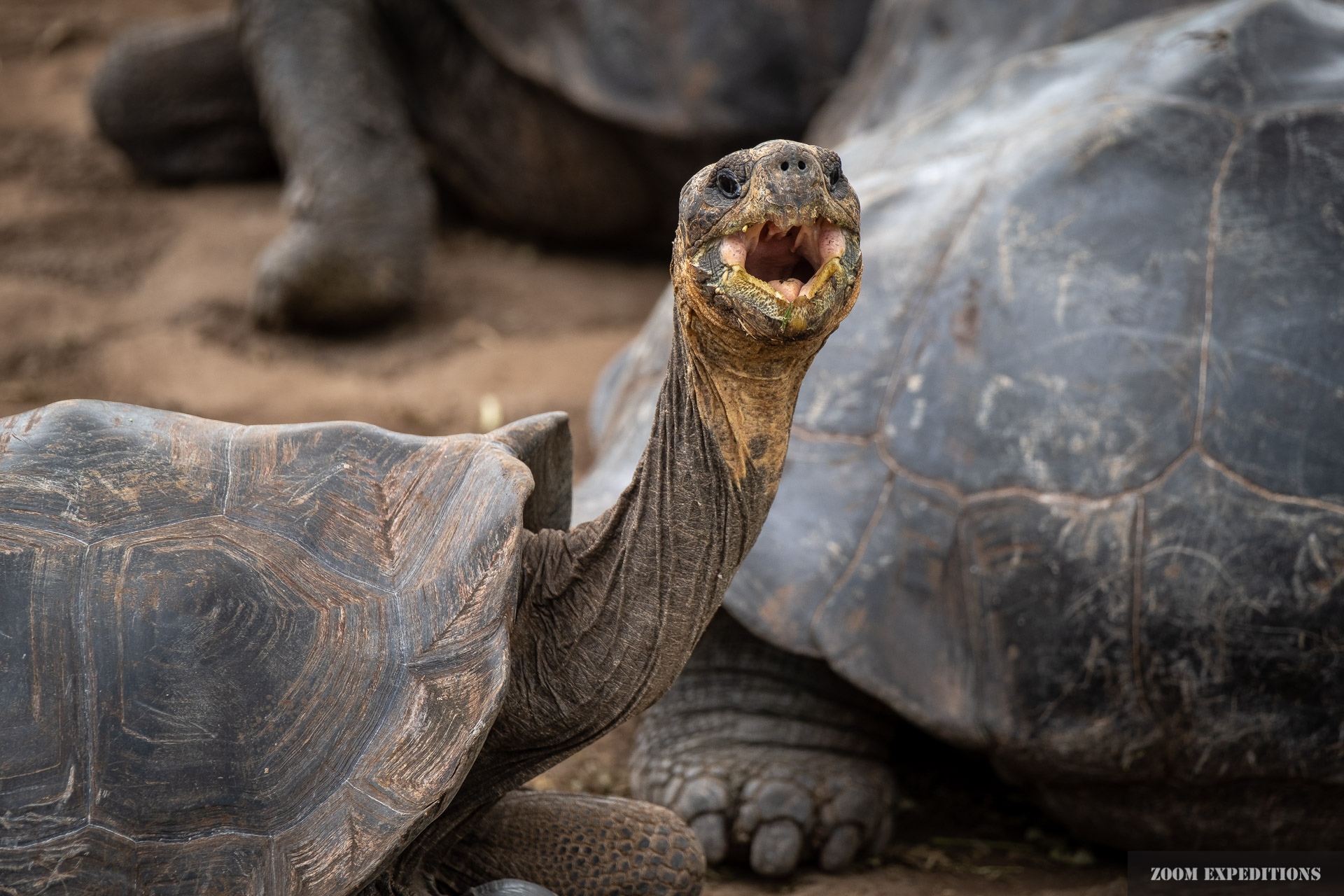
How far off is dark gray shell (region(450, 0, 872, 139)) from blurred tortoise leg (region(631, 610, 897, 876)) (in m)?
2.73

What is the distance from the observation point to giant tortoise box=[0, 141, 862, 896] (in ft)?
5.06

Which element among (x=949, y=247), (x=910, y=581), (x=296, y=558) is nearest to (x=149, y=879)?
(x=296, y=558)

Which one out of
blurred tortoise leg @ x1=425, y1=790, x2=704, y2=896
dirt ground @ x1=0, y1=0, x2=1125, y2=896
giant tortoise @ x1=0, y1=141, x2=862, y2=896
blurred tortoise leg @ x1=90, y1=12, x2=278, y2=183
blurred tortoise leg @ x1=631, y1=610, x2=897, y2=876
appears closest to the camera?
giant tortoise @ x1=0, y1=141, x2=862, y2=896

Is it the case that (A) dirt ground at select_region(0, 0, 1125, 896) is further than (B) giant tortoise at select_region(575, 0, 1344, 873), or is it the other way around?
(A) dirt ground at select_region(0, 0, 1125, 896)

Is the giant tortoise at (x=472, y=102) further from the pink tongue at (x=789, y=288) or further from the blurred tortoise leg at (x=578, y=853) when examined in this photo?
the pink tongue at (x=789, y=288)

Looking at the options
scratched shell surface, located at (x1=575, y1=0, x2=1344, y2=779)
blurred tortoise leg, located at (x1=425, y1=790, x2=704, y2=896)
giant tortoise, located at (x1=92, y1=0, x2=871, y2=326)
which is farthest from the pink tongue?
giant tortoise, located at (x1=92, y1=0, x2=871, y2=326)

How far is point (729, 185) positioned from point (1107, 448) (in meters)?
1.23

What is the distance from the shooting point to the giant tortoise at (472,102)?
486 cm

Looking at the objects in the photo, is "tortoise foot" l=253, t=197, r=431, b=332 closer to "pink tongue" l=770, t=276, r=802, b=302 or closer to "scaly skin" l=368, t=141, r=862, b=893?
"scaly skin" l=368, t=141, r=862, b=893

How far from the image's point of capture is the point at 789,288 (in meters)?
1.46

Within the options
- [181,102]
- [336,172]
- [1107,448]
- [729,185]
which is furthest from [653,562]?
[181,102]

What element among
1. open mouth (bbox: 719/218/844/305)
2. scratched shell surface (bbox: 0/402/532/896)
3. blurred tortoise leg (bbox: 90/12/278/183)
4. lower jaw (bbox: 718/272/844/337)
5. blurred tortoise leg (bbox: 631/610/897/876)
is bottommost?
blurred tortoise leg (bbox: 631/610/897/876)

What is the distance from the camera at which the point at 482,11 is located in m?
5.11

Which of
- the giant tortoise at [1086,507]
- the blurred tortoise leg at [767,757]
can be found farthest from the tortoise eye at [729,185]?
the blurred tortoise leg at [767,757]
